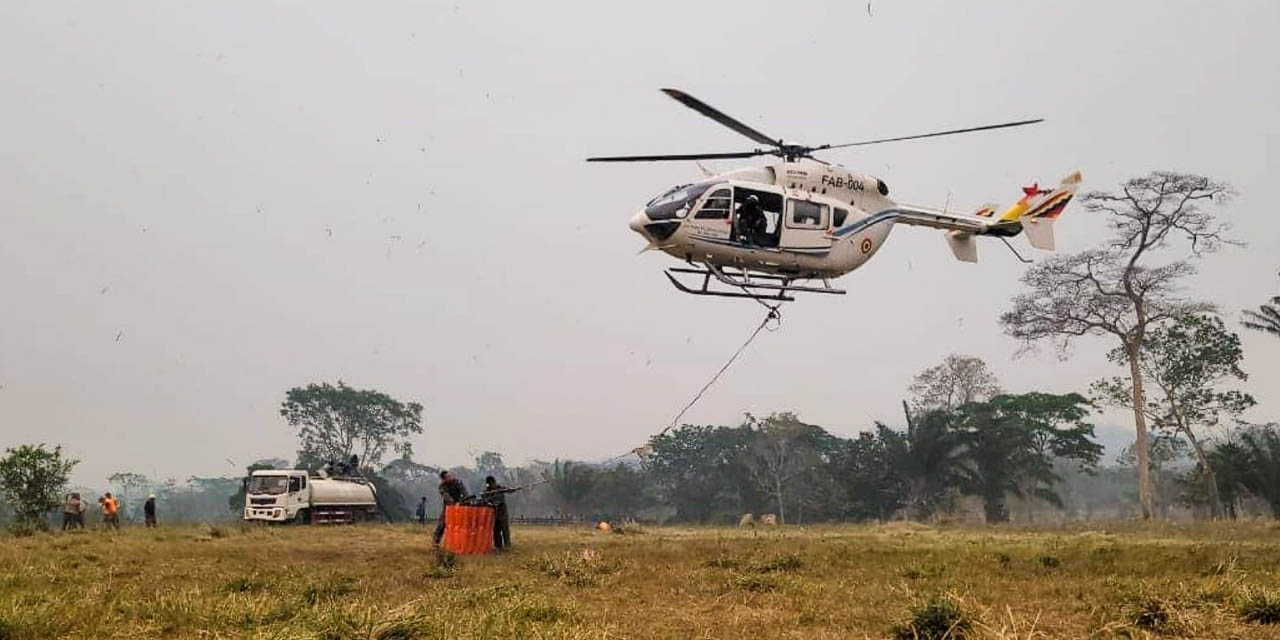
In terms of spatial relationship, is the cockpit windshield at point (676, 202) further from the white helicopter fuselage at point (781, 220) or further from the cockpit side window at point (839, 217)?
the cockpit side window at point (839, 217)

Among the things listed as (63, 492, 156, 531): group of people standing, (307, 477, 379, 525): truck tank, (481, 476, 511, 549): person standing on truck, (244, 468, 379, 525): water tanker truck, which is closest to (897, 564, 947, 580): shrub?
(481, 476, 511, 549): person standing on truck

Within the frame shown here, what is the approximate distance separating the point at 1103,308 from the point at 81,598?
43083mm

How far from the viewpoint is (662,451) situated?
76312mm

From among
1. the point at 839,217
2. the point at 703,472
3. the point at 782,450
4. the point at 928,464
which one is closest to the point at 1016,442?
the point at 928,464

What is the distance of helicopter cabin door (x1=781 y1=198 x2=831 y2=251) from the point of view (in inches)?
667

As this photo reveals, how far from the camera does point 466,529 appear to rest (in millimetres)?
14820

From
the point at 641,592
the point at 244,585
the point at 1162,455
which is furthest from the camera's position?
the point at 1162,455

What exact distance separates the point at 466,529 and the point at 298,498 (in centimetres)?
1937

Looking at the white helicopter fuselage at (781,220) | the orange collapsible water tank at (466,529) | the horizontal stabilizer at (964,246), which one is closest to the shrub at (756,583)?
the orange collapsible water tank at (466,529)

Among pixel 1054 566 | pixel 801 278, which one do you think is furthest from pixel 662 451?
pixel 1054 566

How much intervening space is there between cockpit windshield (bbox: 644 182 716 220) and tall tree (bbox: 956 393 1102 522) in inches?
1589

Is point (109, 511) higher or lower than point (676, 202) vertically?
lower

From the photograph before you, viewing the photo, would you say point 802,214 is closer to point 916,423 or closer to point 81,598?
point 81,598

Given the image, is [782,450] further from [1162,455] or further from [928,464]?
[1162,455]
